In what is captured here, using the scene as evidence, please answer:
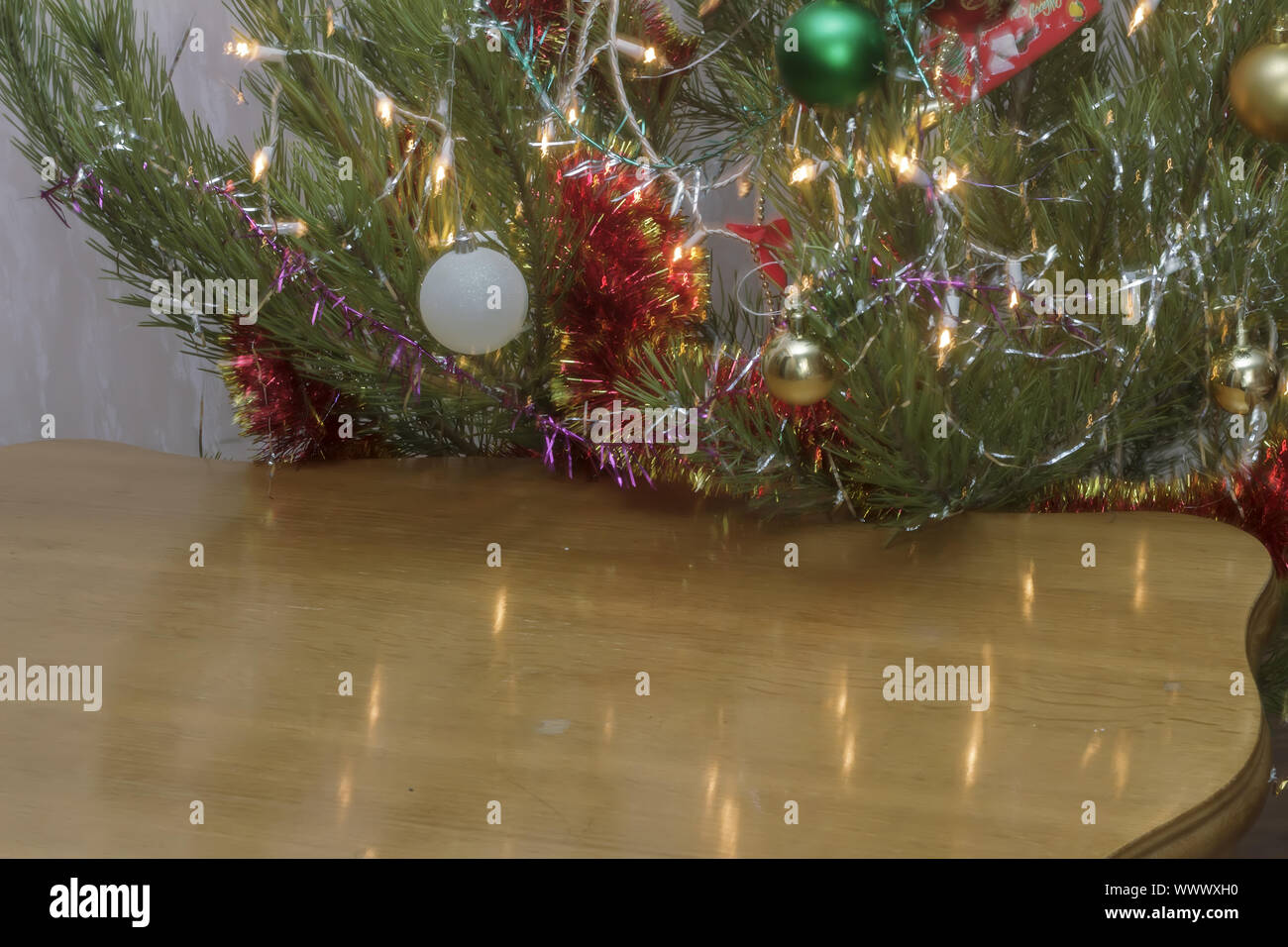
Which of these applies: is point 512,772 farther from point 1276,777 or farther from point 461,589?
point 1276,777

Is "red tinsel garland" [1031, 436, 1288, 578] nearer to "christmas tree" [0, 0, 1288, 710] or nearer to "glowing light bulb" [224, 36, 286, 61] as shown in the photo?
"christmas tree" [0, 0, 1288, 710]

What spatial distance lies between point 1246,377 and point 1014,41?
0.67 feet

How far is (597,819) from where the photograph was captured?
37 cm

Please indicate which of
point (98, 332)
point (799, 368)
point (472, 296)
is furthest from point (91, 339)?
point (799, 368)

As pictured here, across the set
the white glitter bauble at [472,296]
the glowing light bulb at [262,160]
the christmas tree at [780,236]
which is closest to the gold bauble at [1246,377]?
the christmas tree at [780,236]

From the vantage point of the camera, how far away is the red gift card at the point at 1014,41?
60 centimetres

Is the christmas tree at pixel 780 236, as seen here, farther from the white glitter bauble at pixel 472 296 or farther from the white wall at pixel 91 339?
the white wall at pixel 91 339

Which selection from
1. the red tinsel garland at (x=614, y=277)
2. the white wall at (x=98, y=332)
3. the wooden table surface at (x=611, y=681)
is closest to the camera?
the wooden table surface at (x=611, y=681)

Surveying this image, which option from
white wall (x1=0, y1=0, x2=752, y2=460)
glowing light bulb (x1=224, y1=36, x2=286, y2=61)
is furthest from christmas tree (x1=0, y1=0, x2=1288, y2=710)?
white wall (x1=0, y1=0, x2=752, y2=460)

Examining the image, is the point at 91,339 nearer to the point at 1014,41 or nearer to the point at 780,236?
the point at 780,236

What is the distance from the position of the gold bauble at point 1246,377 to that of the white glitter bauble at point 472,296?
330mm

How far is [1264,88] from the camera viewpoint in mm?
528
